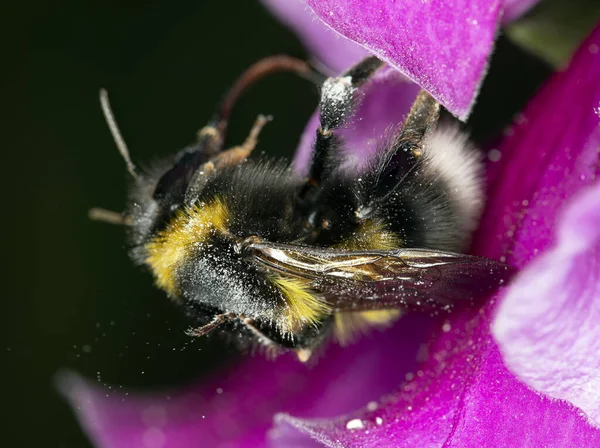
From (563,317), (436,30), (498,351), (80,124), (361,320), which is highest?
(436,30)

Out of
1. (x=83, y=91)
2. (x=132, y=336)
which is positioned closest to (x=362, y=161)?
(x=132, y=336)

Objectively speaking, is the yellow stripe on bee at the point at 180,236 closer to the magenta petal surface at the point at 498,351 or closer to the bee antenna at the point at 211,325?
the bee antenna at the point at 211,325

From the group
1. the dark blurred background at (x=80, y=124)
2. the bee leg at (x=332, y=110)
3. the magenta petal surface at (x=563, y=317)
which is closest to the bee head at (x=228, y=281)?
the bee leg at (x=332, y=110)

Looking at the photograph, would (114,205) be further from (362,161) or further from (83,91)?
(362,161)

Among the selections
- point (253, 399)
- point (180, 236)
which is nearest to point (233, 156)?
point (180, 236)

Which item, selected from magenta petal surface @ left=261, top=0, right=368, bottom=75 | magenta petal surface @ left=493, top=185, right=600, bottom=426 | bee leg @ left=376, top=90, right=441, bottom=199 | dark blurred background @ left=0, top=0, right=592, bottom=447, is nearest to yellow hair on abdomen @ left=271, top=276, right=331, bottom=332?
bee leg @ left=376, top=90, right=441, bottom=199

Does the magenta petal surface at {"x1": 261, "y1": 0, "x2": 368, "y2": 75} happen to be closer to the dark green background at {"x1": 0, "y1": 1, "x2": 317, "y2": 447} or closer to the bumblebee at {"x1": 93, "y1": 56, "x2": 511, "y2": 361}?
the bumblebee at {"x1": 93, "y1": 56, "x2": 511, "y2": 361}

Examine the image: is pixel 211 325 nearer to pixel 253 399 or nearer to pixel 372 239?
pixel 372 239
